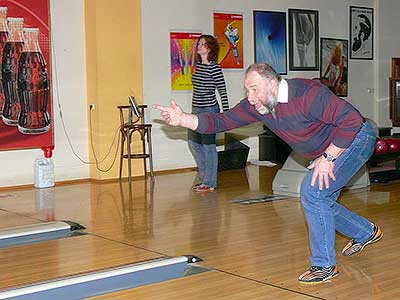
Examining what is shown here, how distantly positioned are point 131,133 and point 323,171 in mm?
4700

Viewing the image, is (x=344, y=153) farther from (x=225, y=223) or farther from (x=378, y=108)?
(x=378, y=108)

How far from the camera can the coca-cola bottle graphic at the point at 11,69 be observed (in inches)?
297

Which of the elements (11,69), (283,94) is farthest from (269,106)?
(11,69)

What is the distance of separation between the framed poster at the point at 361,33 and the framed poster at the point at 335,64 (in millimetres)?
236

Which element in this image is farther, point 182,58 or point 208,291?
point 182,58

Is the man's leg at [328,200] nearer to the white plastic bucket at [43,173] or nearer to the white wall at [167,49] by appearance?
the white plastic bucket at [43,173]

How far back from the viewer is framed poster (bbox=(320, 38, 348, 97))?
1048cm

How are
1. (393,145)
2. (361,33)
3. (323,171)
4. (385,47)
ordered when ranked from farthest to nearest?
(385,47) < (361,33) < (393,145) < (323,171)

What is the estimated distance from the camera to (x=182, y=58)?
8.96 meters

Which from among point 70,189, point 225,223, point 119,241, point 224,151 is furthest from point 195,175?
point 119,241

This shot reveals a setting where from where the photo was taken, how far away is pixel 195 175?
8.49m

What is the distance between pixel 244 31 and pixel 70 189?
11.6ft

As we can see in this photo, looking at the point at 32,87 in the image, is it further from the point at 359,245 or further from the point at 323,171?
the point at 323,171

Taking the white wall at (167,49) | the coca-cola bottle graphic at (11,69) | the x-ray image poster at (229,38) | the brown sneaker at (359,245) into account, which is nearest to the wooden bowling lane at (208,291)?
the brown sneaker at (359,245)
